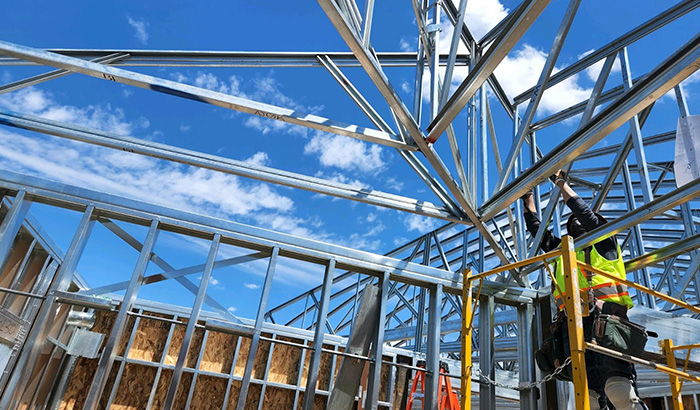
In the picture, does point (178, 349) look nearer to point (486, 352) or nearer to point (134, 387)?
point (134, 387)

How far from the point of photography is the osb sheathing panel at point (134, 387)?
9.19m

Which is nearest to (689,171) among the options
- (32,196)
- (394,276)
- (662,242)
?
(394,276)

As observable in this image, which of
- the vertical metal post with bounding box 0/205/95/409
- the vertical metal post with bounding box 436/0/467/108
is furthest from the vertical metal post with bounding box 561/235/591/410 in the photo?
the vertical metal post with bounding box 0/205/95/409

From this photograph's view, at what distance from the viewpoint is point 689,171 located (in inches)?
178

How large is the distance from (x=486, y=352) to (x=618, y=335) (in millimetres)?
2016

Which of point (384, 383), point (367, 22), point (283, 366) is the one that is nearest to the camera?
point (367, 22)

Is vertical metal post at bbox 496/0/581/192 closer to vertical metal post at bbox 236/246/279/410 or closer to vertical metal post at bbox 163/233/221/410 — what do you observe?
vertical metal post at bbox 236/246/279/410

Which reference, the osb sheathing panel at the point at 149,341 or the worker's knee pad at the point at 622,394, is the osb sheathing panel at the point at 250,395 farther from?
the worker's knee pad at the point at 622,394

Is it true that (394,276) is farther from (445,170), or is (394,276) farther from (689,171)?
(689,171)

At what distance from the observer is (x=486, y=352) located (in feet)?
19.4

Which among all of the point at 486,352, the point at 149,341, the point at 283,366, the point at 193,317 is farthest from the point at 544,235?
the point at 149,341

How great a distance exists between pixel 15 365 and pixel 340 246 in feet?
11.4

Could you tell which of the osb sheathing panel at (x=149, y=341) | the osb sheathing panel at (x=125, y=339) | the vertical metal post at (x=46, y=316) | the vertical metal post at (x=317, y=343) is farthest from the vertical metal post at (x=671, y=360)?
the osb sheathing panel at (x=125, y=339)

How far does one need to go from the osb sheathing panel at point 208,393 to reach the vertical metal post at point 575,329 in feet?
26.2
